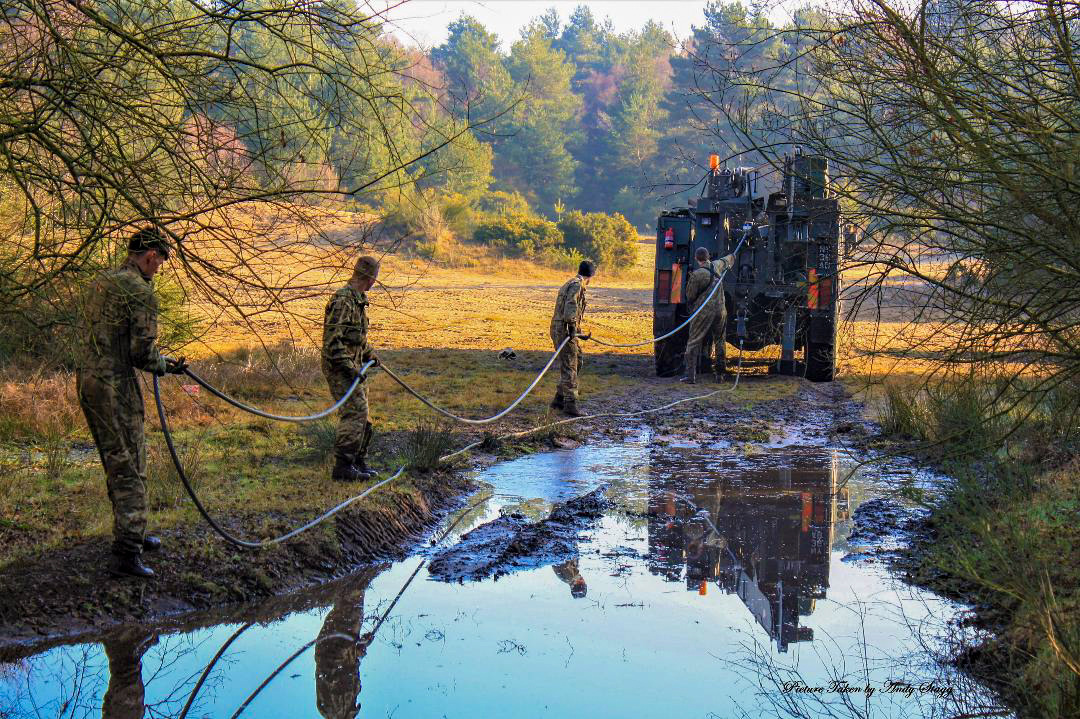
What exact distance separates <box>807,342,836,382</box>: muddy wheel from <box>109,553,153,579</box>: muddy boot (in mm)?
10498

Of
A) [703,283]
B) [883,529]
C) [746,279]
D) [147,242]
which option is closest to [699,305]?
[703,283]

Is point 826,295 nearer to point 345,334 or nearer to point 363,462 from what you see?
point 363,462

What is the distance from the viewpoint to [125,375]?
633 centimetres

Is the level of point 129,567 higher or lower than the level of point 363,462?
lower

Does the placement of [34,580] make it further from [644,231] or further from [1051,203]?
[644,231]

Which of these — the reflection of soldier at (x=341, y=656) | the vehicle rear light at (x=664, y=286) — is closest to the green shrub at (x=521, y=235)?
the vehicle rear light at (x=664, y=286)

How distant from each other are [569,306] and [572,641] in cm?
670

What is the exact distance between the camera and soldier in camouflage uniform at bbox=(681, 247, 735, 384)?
1502 centimetres

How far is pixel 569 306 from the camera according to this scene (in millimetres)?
12375

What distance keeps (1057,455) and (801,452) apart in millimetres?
2731

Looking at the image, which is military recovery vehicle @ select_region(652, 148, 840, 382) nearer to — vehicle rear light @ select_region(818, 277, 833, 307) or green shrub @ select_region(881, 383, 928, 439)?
vehicle rear light @ select_region(818, 277, 833, 307)

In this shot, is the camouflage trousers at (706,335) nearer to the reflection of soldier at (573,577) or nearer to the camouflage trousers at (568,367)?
the camouflage trousers at (568,367)

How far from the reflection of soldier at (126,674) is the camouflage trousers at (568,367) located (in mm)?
7059

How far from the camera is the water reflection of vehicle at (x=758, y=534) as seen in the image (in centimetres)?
682
